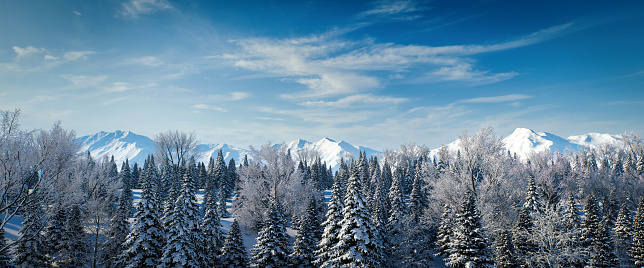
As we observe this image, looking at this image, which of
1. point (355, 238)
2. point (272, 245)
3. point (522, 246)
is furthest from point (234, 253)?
point (522, 246)

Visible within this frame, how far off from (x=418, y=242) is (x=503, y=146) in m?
16.8

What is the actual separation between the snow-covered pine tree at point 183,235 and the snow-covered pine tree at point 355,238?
37.5 feet

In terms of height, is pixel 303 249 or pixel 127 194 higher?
pixel 127 194

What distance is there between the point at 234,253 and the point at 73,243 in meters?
20.2

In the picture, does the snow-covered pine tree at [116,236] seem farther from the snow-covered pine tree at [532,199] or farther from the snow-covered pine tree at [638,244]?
the snow-covered pine tree at [638,244]

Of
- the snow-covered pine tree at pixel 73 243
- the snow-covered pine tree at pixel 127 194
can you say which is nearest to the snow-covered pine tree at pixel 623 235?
the snow-covered pine tree at pixel 127 194

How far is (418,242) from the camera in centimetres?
3023

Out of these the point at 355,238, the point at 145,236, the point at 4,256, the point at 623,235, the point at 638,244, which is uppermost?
the point at 355,238

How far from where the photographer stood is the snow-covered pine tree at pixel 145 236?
81.9 ft

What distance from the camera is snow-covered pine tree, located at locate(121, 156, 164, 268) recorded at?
24969 millimetres

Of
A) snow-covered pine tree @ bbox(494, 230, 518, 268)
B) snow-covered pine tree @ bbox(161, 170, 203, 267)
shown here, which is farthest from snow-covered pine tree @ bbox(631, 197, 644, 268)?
snow-covered pine tree @ bbox(161, 170, 203, 267)

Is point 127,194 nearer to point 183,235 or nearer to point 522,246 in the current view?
point 183,235

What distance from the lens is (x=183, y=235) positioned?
78.9ft

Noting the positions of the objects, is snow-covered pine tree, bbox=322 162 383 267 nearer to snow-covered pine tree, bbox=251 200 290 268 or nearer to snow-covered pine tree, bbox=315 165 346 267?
snow-covered pine tree, bbox=315 165 346 267
